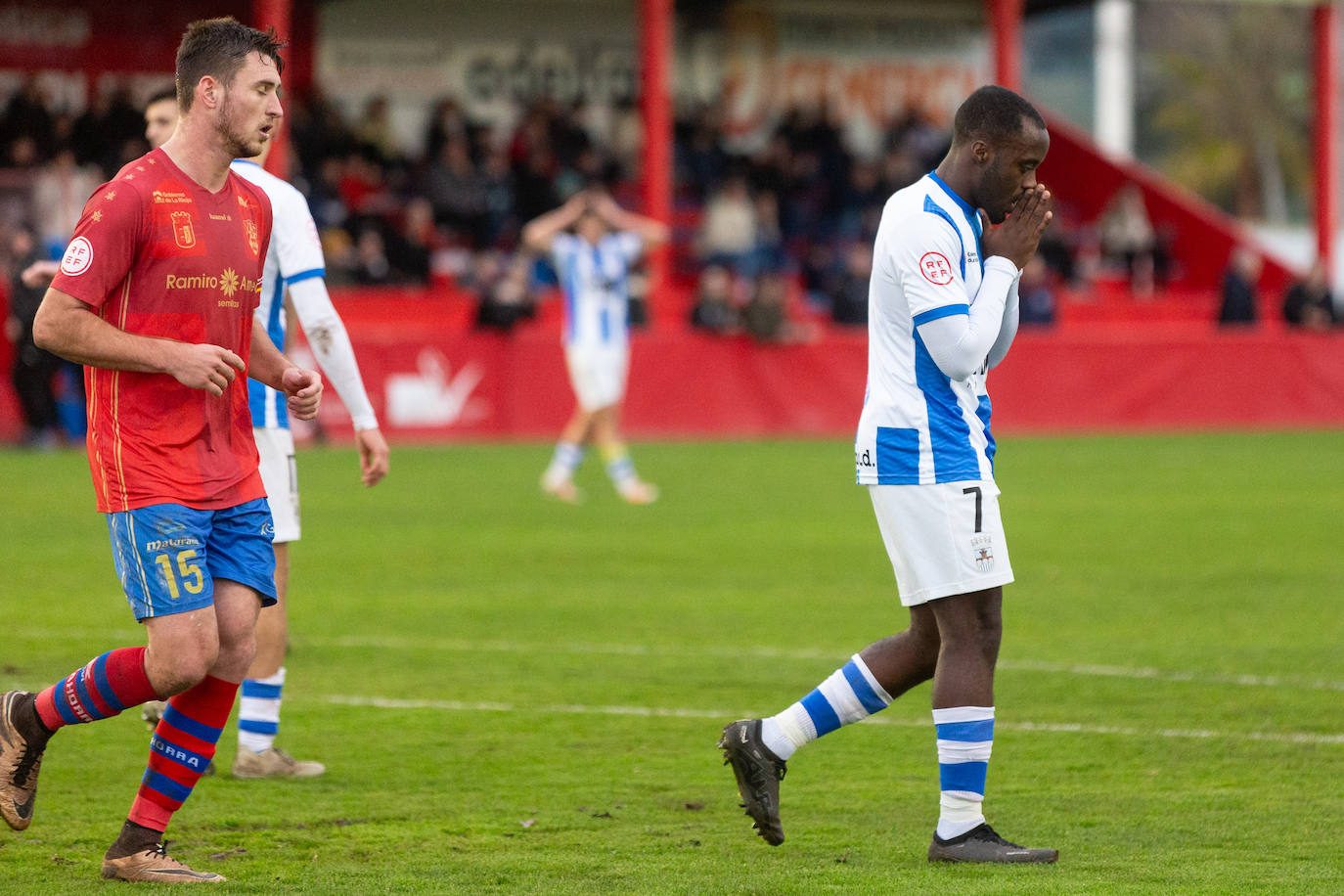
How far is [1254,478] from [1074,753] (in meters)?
11.4

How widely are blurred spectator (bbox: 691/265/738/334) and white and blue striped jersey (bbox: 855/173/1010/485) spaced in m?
17.2

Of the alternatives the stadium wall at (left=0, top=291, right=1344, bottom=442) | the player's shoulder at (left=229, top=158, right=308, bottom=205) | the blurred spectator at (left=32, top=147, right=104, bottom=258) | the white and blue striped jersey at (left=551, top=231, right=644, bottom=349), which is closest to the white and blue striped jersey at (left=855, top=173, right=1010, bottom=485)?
the player's shoulder at (left=229, top=158, right=308, bottom=205)

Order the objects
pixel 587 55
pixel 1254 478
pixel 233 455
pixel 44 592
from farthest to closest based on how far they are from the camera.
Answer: pixel 587 55
pixel 1254 478
pixel 44 592
pixel 233 455

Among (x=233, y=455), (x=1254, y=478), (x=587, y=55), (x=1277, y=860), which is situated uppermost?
(x=587, y=55)

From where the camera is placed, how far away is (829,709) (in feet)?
16.7

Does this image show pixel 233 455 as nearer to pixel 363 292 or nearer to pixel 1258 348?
pixel 363 292

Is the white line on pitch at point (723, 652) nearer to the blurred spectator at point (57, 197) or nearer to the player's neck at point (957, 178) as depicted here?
the player's neck at point (957, 178)

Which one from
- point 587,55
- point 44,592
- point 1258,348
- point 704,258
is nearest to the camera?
point 44,592

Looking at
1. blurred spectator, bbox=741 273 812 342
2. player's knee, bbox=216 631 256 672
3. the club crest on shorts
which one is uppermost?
the club crest on shorts

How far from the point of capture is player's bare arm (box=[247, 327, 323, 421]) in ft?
15.9

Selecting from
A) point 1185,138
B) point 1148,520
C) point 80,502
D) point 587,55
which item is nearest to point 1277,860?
point 1148,520

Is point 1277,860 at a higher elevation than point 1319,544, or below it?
higher

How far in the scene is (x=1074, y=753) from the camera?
20.5 feet

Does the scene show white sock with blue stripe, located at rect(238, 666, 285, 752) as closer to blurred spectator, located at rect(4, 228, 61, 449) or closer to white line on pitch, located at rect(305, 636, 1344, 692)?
white line on pitch, located at rect(305, 636, 1344, 692)
